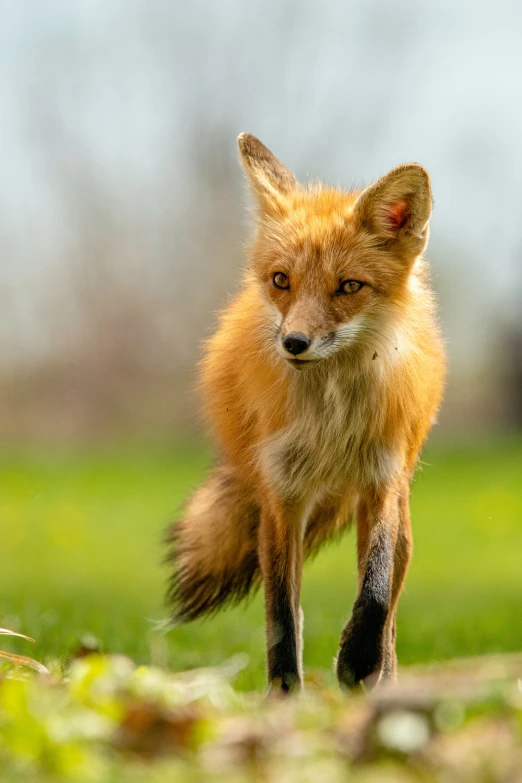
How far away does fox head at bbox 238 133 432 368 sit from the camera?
4.14 metres

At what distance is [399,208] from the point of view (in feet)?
14.6

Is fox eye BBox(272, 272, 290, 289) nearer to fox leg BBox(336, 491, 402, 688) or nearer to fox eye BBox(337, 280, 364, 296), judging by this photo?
fox eye BBox(337, 280, 364, 296)

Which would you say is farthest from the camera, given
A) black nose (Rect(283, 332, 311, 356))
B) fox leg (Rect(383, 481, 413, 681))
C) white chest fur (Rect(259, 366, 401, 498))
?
fox leg (Rect(383, 481, 413, 681))

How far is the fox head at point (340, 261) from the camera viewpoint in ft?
13.6

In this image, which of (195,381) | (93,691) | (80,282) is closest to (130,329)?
(80,282)

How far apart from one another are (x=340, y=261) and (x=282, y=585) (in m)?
1.47

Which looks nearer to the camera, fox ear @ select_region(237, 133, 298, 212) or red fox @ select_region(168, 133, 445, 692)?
red fox @ select_region(168, 133, 445, 692)

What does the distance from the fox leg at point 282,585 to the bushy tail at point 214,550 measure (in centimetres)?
56

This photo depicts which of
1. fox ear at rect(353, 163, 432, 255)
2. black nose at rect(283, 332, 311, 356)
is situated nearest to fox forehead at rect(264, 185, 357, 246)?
fox ear at rect(353, 163, 432, 255)

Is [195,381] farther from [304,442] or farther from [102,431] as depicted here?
[102,431]

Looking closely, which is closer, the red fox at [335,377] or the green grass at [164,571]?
the red fox at [335,377]

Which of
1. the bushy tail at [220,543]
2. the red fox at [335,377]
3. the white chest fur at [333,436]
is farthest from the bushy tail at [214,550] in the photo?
the white chest fur at [333,436]

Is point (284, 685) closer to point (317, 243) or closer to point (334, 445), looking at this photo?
point (334, 445)

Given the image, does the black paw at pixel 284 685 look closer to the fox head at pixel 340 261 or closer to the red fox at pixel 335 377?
the red fox at pixel 335 377
